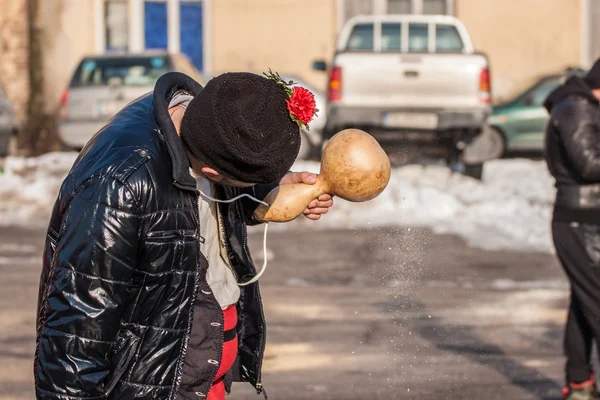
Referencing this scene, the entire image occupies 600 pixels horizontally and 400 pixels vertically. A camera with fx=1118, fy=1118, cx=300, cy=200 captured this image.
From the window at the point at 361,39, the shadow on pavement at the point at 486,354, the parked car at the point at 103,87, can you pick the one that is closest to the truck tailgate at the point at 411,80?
the window at the point at 361,39

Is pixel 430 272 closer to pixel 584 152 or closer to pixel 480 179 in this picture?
pixel 584 152

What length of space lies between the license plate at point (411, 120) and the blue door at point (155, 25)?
9.01 m

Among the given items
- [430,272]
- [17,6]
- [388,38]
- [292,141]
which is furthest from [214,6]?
[292,141]

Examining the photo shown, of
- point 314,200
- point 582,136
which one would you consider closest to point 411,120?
point 582,136

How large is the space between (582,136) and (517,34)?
55.3 ft

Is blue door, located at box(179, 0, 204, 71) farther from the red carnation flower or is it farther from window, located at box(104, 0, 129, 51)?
the red carnation flower

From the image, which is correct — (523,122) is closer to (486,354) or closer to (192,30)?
(192,30)

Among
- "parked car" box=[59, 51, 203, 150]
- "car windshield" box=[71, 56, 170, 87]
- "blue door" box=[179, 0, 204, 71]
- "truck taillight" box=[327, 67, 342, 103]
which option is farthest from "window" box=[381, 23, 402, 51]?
"blue door" box=[179, 0, 204, 71]

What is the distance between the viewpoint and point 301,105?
2.99 meters

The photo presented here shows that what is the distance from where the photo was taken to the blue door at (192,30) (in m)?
22.3

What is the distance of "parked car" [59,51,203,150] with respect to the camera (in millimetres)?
16531

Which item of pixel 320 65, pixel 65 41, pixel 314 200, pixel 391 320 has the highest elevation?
pixel 314 200

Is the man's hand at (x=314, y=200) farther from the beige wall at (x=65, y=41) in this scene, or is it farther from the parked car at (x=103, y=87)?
the beige wall at (x=65, y=41)

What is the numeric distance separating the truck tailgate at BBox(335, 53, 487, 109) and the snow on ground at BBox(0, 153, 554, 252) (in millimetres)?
1056
